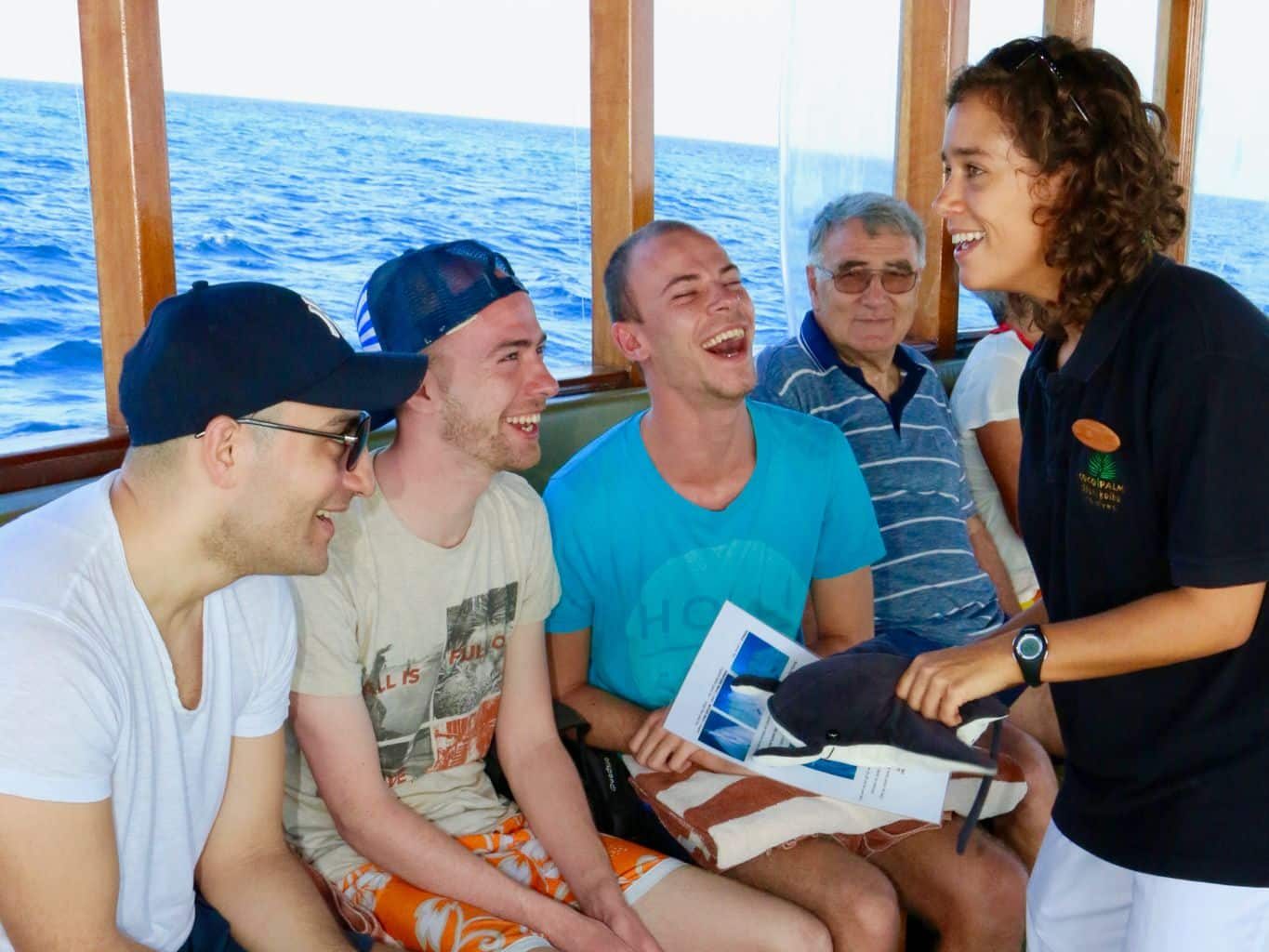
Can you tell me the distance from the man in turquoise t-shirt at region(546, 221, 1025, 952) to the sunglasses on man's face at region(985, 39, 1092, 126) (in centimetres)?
98

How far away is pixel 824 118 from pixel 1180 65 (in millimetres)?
2854

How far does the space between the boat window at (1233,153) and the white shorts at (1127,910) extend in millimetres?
5313

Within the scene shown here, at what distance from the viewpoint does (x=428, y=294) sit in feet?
7.58

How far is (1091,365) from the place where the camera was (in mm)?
1643

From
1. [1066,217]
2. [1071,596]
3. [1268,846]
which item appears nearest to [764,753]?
[1071,596]

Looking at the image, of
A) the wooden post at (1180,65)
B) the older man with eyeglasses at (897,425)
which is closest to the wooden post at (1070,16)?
the wooden post at (1180,65)

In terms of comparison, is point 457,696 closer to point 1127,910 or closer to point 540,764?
point 540,764

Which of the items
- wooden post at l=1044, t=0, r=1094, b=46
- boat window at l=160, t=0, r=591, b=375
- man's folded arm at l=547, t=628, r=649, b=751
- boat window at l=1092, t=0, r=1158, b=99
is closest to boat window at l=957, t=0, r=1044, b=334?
wooden post at l=1044, t=0, r=1094, b=46

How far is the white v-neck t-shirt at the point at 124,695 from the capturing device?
54.7 inches

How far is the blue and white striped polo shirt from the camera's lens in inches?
119

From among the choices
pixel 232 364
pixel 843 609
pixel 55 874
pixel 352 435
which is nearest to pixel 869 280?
pixel 843 609

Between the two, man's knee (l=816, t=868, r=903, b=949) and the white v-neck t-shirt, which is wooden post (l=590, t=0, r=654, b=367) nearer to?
man's knee (l=816, t=868, r=903, b=949)

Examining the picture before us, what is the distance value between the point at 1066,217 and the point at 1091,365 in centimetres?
20

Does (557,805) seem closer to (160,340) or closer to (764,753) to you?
(764,753)
